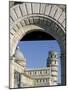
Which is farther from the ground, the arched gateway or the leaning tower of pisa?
the arched gateway

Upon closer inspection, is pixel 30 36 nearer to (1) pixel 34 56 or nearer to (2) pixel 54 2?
(1) pixel 34 56

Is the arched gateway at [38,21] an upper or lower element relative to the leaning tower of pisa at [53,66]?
upper

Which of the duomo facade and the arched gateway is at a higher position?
the arched gateway

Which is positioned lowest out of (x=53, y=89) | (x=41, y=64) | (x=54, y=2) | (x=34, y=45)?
(x=53, y=89)

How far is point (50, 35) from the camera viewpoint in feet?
9.11

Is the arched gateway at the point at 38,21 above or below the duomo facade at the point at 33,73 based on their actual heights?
above

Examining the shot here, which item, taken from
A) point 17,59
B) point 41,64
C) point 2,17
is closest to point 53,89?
point 41,64

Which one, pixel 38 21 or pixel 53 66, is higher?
pixel 38 21

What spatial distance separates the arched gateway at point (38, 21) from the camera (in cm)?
270

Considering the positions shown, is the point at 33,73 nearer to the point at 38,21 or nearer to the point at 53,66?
the point at 53,66

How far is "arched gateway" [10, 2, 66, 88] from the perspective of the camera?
2703 millimetres

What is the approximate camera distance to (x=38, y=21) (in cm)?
274

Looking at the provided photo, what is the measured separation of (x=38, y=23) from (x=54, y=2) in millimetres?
264

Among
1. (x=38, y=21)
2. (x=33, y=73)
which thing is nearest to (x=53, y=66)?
(x=33, y=73)
